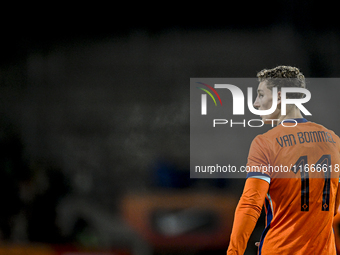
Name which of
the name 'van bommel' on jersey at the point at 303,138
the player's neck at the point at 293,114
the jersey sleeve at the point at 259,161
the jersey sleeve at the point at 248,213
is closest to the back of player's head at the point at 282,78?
the player's neck at the point at 293,114

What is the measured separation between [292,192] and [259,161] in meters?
0.20

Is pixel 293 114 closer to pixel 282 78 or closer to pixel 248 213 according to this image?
pixel 282 78

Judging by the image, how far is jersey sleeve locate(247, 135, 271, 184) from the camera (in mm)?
1276

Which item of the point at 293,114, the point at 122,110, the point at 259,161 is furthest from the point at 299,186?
the point at 122,110

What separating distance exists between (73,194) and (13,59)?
1.27 meters

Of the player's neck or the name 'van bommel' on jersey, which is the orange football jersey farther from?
the player's neck

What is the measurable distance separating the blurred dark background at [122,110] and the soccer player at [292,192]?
906 millimetres

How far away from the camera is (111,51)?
2340 millimetres

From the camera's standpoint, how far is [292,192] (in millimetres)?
1263

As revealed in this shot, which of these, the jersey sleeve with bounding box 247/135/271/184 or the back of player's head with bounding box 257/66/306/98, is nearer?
the jersey sleeve with bounding box 247/135/271/184

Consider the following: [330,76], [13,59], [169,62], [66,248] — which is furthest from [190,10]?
[66,248]

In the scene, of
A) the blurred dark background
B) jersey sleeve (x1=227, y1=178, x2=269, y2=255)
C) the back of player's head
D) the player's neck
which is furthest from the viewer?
→ the blurred dark background

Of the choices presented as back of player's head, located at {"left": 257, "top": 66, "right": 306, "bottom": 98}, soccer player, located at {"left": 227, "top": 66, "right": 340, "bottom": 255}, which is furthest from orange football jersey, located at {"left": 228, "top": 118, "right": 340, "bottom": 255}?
back of player's head, located at {"left": 257, "top": 66, "right": 306, "bottom": 98}

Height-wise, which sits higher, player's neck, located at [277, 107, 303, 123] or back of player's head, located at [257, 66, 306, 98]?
back of player's head, located at [257, 66, 306, 98]
